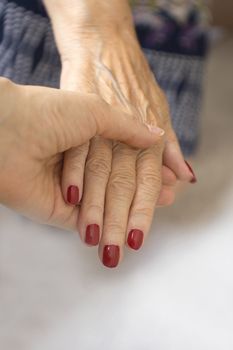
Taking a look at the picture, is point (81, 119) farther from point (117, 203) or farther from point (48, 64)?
point (48, 64)

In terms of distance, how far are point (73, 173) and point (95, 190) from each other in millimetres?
40

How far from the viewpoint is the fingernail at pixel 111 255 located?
2.53ft

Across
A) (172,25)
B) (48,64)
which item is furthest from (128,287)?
(172,25)

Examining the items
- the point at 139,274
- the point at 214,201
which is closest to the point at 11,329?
the point at 139,274

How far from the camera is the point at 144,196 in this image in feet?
2.73

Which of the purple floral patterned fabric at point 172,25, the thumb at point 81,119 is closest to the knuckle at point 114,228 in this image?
the thumb at point 81,119

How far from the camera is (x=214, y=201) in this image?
4.17ft

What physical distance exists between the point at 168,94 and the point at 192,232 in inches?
11.9

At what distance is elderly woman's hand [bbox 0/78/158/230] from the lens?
2.36 feet

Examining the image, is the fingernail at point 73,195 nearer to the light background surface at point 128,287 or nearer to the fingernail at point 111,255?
the fingernail at point 111,255

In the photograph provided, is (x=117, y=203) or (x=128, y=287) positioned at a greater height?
(x=117, y=203)

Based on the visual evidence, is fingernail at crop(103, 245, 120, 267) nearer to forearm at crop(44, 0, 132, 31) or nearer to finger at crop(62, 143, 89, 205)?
finger at crop(62, 143, 89, 205)

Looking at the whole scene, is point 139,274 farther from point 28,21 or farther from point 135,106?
point 28,21

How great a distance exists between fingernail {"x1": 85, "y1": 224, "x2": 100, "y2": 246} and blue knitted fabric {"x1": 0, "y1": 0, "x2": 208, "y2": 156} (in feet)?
1.05
